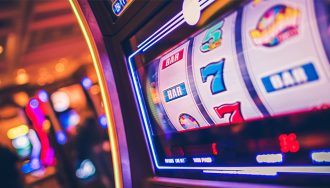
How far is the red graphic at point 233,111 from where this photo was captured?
860 millimetres

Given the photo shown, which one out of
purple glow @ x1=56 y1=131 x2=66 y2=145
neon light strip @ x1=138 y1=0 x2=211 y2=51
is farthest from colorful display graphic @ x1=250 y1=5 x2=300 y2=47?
purple glow @ x1=56 y1=131 x2=66 y2=145

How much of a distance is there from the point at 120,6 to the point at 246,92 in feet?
2.15

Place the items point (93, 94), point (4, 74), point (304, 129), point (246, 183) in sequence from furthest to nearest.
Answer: point (4, 74) < point (93, 94) < point (246, 183) < point (304, 129)

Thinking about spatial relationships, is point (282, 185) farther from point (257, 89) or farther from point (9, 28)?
point (9, 28)

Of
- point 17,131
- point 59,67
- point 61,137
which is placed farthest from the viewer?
point 59,67

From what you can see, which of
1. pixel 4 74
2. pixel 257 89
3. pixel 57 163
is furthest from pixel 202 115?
pixel 4 74

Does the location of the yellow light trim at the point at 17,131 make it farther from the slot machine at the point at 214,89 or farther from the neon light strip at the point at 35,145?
Result: the slot machine at the point at 214,89

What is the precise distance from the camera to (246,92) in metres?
0.83

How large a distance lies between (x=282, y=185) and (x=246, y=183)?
0.12 m

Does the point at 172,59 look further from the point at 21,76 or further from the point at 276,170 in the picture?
the point at 21,76

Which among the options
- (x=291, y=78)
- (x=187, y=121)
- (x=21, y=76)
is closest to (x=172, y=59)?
(x=187, y=121)

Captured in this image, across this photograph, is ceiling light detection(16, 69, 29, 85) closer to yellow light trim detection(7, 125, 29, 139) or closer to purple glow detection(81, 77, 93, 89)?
yellow light trim detection(7, 125, 29, 139)

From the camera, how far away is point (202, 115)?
0.99 metres

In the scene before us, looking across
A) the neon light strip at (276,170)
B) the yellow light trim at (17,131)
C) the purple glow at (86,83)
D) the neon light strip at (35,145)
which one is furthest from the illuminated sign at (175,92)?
the yellow light trim at (17,131)
